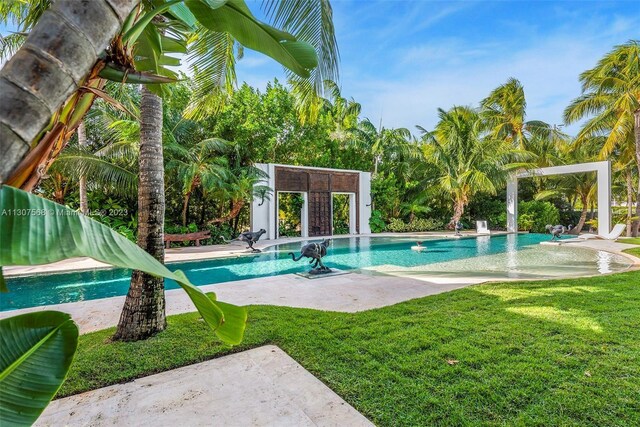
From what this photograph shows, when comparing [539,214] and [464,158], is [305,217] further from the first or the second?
[539,214]

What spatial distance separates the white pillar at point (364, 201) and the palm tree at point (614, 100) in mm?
11228

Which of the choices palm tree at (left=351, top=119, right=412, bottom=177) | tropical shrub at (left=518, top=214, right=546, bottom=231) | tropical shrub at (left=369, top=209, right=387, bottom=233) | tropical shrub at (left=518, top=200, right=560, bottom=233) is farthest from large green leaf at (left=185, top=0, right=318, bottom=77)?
tropical shrub at (left=518, top=200, right=560, bottom=233)

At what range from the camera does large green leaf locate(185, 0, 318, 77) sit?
1.87m

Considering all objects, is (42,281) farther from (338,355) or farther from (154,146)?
(338,355)

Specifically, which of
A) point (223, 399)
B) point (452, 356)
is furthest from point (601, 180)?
point (223, 399)

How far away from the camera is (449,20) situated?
8.95 m

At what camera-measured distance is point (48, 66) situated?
914mm

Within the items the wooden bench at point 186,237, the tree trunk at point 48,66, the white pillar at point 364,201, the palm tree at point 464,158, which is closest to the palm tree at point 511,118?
the palm tree at point 464,158

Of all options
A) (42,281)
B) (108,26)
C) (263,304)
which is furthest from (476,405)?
(42,281)

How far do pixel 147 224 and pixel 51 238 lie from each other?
3062 mm

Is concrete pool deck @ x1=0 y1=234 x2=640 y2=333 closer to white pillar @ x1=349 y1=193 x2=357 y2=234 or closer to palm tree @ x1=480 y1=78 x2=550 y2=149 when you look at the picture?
white pillar @ x1=349 y1=193 x2=357 y2=234

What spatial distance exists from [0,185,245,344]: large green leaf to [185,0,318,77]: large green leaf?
1.19 m

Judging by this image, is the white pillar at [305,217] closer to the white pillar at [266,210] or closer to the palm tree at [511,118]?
the white pillar at [266,210]

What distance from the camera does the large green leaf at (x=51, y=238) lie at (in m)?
0.72
